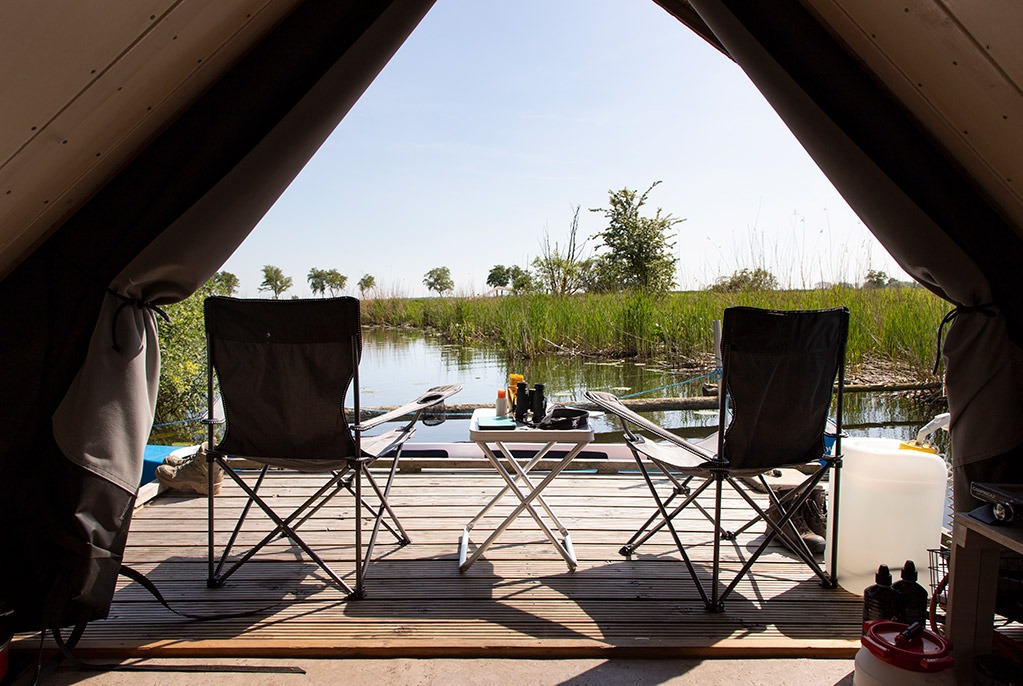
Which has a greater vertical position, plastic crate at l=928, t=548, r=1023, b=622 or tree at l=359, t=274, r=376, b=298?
tree at l=359, t=274, r=376, b=298

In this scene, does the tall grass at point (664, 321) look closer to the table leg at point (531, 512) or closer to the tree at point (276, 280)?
the table leg at point (531, 512)

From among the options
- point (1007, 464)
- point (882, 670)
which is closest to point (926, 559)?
point (1007, 464)

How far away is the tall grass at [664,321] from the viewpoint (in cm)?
628

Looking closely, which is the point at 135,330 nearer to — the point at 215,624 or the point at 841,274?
the point at 215,624

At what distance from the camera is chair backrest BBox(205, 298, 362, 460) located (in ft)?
7.63

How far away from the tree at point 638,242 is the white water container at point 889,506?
12109 millimetres

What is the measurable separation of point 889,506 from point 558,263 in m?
9.54

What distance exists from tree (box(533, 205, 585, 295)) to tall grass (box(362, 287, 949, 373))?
610 mm

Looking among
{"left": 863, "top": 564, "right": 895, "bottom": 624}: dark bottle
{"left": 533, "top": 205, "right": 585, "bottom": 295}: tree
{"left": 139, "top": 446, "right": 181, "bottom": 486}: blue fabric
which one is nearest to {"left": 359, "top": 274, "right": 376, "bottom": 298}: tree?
{"left": 533, "top": 205, "right": 585, "bottom": 295}: tree

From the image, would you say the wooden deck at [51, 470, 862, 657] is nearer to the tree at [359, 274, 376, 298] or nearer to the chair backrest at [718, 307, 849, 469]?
the chair backrest at [718, 307, 849, 469]

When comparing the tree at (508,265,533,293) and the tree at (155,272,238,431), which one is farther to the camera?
the tree at (508,265,533,293)

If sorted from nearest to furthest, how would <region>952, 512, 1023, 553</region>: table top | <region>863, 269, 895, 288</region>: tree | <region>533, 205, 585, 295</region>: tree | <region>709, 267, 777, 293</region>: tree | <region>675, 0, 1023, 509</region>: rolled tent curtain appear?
1. <region>952, 512, 1023, 553</region>: table top
2. <region>675, 0, 1023, 509</region>: rolled tent curtain
3. <region>863, 269, 895, 288</region>: tree
4. <region>709, 267, 777, 293</region>: tree
5. <region>533, 205, 585, 295</region>: tree

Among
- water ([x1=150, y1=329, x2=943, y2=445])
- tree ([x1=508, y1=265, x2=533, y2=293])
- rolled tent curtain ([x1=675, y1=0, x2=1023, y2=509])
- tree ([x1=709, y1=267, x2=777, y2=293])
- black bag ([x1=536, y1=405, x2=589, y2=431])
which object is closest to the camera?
rolled tent curtain ([x1=675, y1=0, x2=1023, y2=509])

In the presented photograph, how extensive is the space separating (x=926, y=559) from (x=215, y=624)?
2496 millimetres
